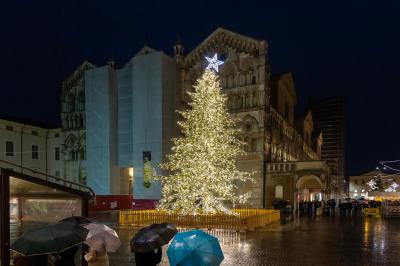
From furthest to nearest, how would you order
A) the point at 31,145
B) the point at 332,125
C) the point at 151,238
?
the point at 332,125 → the point at 31,145 → the point at 151,238

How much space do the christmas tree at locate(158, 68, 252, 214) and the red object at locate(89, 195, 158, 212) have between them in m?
12.7

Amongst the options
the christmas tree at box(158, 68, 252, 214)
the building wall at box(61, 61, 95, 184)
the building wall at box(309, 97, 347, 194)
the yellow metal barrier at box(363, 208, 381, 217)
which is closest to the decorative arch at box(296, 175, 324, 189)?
the yellow metal barrier at box(363, 208, 381, 217)

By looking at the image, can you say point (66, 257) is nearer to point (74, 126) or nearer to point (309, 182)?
point (309, 182)

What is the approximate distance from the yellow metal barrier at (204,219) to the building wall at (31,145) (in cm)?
2968

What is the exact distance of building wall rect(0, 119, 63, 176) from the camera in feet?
158

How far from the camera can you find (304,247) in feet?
52.5

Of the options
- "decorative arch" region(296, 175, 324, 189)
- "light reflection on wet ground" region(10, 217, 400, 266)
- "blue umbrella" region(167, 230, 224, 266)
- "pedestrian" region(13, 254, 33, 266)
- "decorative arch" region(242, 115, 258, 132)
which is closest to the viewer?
"blue umbrella" region(167, 230, 224, 266)

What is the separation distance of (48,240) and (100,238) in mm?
1222

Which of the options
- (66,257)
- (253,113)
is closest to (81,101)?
(253,113)

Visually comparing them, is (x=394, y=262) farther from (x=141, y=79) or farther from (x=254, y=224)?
(x=141, y=79)

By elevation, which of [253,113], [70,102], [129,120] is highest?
[70,102]

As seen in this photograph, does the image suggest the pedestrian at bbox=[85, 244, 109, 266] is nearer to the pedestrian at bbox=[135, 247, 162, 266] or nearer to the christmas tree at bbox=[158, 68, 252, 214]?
the pedestrian at bbox=[135, 247, 162, 266]

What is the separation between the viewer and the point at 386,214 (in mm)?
32812

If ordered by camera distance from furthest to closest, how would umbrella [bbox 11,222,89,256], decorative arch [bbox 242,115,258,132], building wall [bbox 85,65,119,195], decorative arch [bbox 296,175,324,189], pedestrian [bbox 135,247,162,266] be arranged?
building wall [bbox 85,65,119,195], decorative arch [bbox 242,115,258,132], decorative arch [bbox 296,175,324,189], pedestrian [bbox 135,247,162,266], umbrella [bbox 11,222,89,256]
